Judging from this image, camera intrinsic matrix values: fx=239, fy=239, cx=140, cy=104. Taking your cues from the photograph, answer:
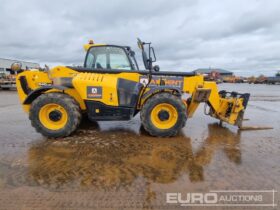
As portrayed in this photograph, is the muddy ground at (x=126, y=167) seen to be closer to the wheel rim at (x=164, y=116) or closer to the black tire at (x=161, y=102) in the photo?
the black tire at (x=161, y=102)

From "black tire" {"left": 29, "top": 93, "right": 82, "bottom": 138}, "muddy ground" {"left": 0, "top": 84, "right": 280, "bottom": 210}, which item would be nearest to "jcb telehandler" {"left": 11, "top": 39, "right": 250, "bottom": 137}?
"black tire" {"left": 29, "top": 93, "right": 82, "bottom": 138}

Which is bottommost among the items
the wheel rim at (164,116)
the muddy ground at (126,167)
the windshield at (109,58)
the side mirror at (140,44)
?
the muddy ground at (126,167)

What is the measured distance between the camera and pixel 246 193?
119 inches

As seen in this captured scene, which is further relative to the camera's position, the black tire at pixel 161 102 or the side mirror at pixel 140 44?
the side mirror at pixel 140 44

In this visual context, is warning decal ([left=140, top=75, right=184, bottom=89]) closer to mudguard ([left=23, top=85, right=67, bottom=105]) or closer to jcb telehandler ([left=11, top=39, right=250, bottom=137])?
jcb telehandler ([left=11, top=39, right=250, bottom=137])

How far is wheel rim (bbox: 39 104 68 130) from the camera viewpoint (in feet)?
17.9

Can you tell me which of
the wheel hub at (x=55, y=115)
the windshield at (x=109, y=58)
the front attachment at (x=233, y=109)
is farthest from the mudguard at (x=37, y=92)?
the front attachment at (x=233, y=109)

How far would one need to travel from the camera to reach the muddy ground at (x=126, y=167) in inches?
115

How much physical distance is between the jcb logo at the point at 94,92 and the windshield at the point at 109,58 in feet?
2.40

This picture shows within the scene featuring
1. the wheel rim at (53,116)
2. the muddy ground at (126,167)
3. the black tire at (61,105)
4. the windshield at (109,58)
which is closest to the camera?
the muddy ground at (126,167)

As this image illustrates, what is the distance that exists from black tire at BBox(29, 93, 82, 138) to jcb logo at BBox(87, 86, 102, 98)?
40 centimetres

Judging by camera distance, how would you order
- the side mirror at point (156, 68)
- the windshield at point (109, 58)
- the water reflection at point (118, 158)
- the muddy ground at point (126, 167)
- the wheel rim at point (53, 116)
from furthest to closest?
the side mirror at point (156, 68), the windshield at point (109, 58), the wheel rim at point (53, 116), the water reflection at point (118, 158), the muddy ground at point (126, 167)

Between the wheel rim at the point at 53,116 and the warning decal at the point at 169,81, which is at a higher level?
the warning decal at the point at 169,81

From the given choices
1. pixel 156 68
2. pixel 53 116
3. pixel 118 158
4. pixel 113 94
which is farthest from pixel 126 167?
pixel 156 68
